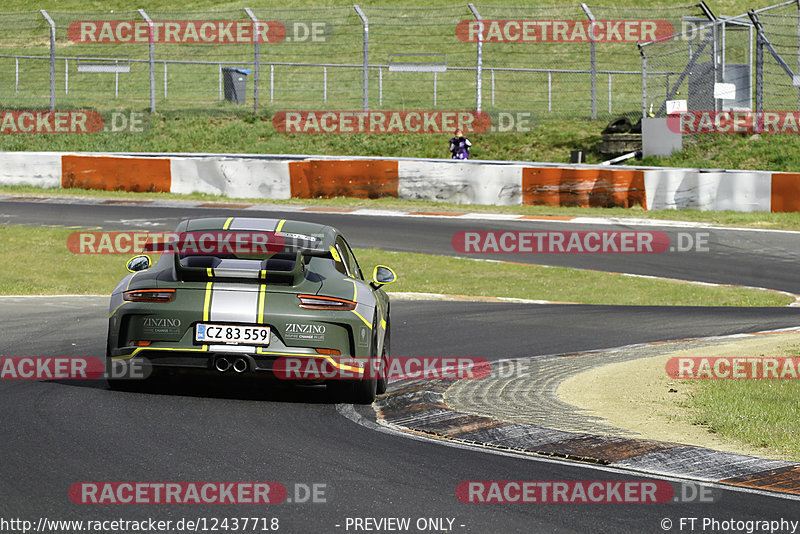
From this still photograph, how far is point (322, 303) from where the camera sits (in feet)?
23.5

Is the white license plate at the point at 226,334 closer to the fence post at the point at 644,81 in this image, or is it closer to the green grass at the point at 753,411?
the green grass at the point at 753,411

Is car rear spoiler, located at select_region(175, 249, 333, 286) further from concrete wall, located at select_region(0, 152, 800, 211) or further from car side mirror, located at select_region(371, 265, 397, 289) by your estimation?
concrete wall, located at select_region(0, 152, 800, 211)

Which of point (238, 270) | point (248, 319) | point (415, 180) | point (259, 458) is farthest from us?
point (415, 180)

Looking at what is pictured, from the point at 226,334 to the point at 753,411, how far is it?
3.35m

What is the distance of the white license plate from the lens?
23.0 feet

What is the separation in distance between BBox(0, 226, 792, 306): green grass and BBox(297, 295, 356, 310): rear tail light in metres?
8.19

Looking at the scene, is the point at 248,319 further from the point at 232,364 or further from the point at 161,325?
the point at 161,325

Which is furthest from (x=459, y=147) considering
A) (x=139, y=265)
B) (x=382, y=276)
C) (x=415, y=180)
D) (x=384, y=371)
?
(x=139, y=265)

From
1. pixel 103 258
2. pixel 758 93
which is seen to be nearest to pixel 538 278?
pixel 103 258

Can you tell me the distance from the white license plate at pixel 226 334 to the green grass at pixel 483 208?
15563 mm

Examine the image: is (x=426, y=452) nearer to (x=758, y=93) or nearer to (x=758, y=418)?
(x=758, y=418)
